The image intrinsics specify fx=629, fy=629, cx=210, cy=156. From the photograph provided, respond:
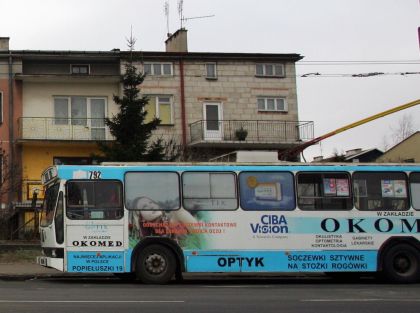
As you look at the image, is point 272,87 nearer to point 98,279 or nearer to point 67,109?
point 67,109

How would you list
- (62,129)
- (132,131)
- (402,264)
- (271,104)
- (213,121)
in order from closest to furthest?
(402,264), (132,131), (62,129), (213,121), (271,104)

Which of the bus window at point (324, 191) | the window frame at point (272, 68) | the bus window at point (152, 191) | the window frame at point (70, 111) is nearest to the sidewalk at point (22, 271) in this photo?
the bus window at point (152, 191)

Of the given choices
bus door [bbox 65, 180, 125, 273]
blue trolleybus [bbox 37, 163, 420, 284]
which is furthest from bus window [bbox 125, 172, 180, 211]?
bus door [bbox 65, 180, 125, 273]

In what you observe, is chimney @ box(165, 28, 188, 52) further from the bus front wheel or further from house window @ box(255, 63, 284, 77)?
the bus front wheel

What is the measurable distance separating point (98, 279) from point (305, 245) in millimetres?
5636

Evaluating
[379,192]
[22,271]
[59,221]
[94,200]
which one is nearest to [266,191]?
[379,192]

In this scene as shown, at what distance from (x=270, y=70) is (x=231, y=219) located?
20782 mm

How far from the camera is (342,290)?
46.1 ft

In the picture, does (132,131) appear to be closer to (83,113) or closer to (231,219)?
(83,113)

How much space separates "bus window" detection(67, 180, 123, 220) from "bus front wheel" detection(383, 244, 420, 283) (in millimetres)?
6802

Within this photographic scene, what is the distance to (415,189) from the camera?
1631 cm

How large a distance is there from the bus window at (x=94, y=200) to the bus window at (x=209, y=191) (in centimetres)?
166

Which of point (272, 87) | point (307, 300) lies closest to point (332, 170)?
point (307, 300)

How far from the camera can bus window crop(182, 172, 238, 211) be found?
1542 centimetres
